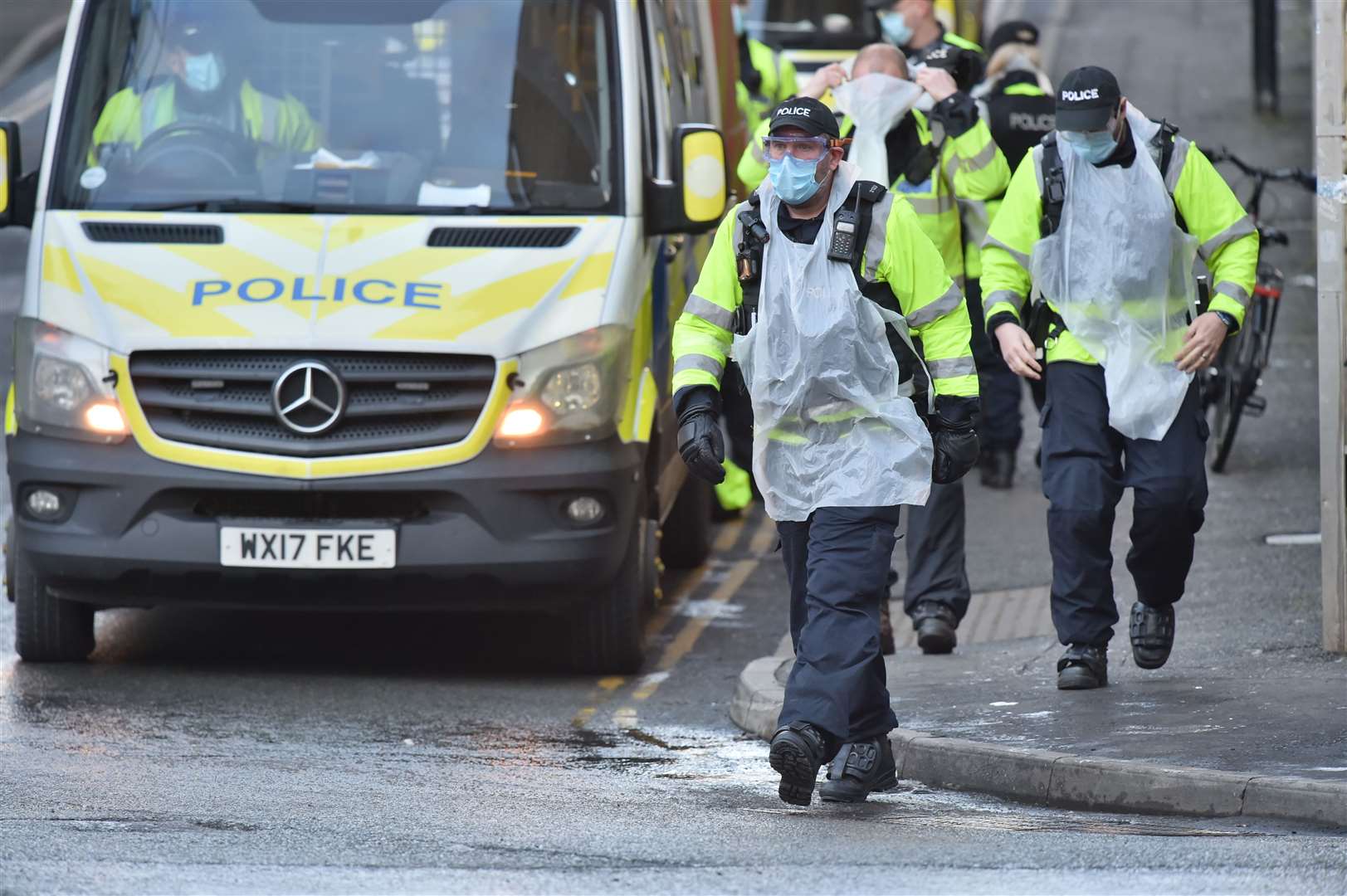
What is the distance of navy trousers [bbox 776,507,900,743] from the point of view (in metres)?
6.72

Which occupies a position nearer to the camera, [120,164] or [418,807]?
[418,807]

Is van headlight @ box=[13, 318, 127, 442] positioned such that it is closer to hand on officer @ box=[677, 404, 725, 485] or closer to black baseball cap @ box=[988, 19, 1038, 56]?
hand on officer @ box=[677, 404, 725, 485]

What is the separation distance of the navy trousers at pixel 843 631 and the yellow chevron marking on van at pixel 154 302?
2594 millimetres

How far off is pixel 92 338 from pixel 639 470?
1.89 metres

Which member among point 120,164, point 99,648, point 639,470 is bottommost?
point 99,648

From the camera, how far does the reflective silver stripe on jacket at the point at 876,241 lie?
22.3ft

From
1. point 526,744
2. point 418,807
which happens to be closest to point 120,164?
point 526,744

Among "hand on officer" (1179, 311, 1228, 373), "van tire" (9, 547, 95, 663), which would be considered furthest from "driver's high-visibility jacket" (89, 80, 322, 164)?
"hand on officer" (1179, 311, 1228, 373)

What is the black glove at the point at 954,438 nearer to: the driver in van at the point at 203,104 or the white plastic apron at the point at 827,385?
the white plastic apron at the point at 827,385

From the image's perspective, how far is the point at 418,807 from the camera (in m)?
6.48

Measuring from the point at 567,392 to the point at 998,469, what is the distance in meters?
4.55

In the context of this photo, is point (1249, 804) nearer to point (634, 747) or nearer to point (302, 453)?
point (634, 747)

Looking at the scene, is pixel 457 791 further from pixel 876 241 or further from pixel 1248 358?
pixel 1248 358

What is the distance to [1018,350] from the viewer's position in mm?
7652
